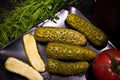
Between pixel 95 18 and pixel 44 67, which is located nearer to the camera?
pixel 44 67

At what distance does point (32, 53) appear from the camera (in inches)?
42.9

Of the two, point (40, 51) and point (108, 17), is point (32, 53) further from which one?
point (108, 17)

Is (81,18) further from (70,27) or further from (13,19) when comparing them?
(13,19)

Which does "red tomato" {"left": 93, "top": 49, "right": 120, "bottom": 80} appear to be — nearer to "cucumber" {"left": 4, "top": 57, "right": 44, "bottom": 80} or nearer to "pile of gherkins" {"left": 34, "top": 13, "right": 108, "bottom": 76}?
"pile of gherkins" {"left": 34, "top": 13, "right": 108, "bottom": 76}

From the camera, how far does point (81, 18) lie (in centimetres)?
117

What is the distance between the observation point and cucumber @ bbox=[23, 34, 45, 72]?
106 cm

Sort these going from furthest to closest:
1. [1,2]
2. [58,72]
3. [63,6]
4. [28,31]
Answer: [1,2] → [63,6] → [28,31] → [58,72]

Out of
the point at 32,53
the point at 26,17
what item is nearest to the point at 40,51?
the point at 32,53

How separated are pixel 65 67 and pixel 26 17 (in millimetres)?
319

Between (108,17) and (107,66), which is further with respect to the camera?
(108,17)

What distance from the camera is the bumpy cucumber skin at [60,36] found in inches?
42.9

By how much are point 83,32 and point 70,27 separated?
70 mm

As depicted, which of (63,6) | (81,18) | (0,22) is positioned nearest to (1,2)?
(0,22)

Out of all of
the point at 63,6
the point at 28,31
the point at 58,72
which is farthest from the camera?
the point at 63,6
